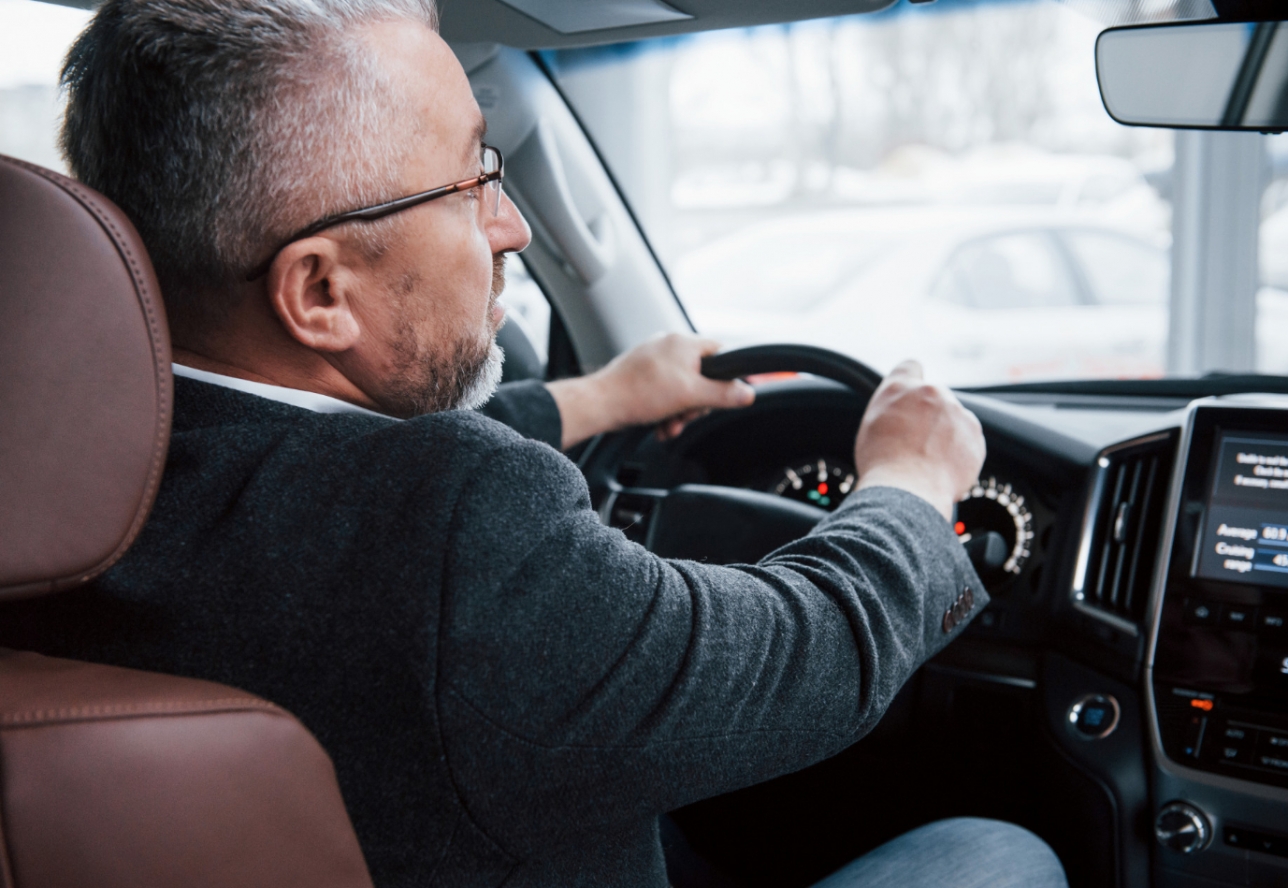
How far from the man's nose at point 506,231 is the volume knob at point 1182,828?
4.04 feet

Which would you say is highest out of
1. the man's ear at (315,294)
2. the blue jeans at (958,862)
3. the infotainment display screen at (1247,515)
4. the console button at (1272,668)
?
the man's ear at (315,294)

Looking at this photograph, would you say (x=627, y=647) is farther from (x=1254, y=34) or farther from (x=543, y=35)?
(x=543, y=35)

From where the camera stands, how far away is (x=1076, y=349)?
6.55 m

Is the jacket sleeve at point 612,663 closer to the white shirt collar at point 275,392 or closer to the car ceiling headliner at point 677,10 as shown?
the white shirt collar at point 275,392

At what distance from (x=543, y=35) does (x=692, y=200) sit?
296 inches

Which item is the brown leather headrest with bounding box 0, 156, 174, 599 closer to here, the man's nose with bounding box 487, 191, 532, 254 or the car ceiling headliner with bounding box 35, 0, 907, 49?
the man's nose with bounding box 487, 191, 532, 254

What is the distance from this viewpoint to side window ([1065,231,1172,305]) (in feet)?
20.7

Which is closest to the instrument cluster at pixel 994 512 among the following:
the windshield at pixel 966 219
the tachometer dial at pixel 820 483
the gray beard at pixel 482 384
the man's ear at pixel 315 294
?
the tachometer dial at pixel 820 483

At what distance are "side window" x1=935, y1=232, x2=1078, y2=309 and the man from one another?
18.6 ft

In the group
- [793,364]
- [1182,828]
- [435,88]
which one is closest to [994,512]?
[793,364]

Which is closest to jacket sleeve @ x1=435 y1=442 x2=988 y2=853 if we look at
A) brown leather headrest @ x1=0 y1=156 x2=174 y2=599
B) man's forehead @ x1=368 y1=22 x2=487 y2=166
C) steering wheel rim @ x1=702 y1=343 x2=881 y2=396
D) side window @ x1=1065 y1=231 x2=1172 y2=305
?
brown leather headrest @ x1=0 y1=156 x2=174 y2=599

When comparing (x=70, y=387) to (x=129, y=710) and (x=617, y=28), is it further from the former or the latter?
(x=617, y=28)

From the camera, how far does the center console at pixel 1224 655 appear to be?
1.46 meters

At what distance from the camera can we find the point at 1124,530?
5.33ft
